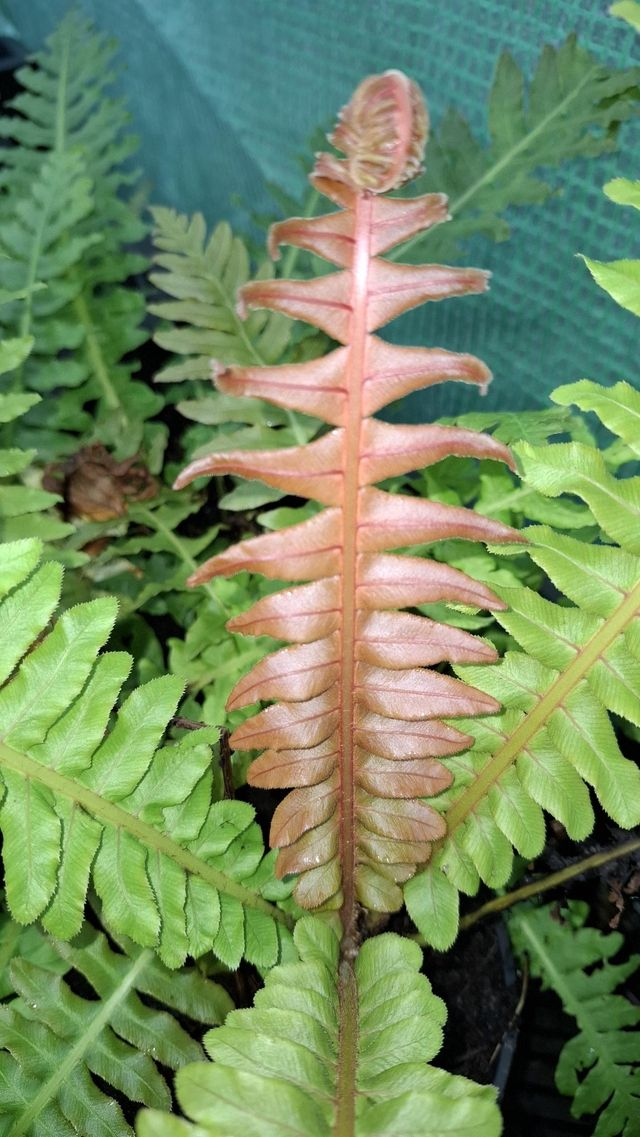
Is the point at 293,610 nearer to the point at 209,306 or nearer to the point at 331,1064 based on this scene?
the point at 331,1064

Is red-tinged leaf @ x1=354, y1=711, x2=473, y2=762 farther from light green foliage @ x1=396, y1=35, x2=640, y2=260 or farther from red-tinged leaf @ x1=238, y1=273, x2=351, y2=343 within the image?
light green foliage @ x1=396, y1=35, x2=640, y2=260

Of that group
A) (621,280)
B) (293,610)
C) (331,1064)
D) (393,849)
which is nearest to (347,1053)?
(331,1064)

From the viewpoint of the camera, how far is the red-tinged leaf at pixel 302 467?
18.9 inches

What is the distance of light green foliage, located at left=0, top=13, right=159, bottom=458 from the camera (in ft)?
3.42

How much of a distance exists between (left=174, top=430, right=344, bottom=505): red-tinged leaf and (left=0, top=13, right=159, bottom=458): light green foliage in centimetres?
57

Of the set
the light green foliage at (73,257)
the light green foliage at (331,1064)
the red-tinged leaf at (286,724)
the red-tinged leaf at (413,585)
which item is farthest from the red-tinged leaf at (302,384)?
the light green foliage at (73,257)

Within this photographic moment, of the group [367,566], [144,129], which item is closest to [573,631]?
[367,566]

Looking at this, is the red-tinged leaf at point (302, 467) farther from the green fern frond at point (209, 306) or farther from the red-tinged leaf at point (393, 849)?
the green fern frond at point (209, 306)

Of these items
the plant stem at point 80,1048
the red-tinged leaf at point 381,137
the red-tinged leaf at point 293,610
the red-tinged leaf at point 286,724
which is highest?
the red-tinged leaf at point 381,137

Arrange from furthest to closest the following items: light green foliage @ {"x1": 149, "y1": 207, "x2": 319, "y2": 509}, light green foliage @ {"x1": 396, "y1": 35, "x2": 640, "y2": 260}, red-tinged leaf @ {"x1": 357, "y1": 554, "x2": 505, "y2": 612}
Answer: light green foliage @ {"x1": 149, "y1": 207, "x2": 319, "y2": 509}
light green foliage @ {"x1": 396, "y1": 35, "x2": 640, "y2": 260}
red-tinged leaf @ {"x1": 357, "y1": 554, "x2": 505, "y2": 612}

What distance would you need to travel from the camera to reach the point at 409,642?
0.58 metres

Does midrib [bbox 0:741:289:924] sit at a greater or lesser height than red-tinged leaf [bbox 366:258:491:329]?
lesser

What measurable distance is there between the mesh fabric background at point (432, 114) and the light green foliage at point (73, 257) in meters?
0.18

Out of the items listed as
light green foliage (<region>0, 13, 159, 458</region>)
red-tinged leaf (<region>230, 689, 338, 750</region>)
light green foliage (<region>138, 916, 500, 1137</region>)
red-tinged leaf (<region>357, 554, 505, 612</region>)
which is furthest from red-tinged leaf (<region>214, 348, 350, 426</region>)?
light green foliage (<region>0, 13, 159, 458</region>)
